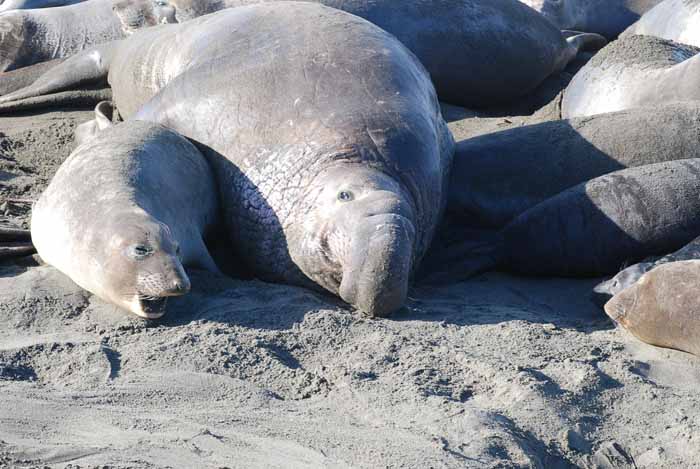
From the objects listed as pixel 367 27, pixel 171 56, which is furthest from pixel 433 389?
pixel 171 56

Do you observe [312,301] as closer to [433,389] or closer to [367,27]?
[433,389]

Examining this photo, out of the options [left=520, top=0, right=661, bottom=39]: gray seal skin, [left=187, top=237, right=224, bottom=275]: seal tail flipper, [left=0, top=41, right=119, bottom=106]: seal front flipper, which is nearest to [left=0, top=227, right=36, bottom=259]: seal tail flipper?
[left=187, top=237, right=224, bottom=275]: seal tail flipper

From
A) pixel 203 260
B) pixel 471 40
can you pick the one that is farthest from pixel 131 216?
pixel 471 40

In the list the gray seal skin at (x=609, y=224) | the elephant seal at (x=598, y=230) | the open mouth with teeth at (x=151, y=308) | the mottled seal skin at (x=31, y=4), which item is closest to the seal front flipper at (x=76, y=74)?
the mottled seal skin at (x=31, y=4)

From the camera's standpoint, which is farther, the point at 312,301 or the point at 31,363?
the point at 312,301

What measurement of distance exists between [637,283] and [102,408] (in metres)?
2.39

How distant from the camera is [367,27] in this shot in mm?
6621

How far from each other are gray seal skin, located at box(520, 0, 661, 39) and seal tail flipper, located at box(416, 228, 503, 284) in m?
5.45

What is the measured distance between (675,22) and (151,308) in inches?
254

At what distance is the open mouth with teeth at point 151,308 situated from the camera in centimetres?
460

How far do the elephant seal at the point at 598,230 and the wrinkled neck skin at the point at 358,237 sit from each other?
0.70m

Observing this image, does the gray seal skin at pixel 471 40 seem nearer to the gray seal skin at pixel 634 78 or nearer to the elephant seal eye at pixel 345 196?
the gray seal skin at pixel 634 78

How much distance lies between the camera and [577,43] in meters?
10.3

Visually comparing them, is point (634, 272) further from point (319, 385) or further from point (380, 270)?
point (319, 385)
